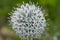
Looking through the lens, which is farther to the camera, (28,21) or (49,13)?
(49,13)

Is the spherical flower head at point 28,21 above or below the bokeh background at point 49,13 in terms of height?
below

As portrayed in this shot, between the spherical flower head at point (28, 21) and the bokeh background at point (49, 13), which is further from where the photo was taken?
the bokeh background at point (49, 13)

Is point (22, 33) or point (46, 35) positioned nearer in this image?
point (22, 33)

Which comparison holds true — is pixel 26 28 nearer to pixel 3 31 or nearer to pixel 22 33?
pixel 22 33

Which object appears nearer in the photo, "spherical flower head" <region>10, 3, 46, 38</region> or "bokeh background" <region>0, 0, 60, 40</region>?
"spherical flower head" <region>10, 3, 46, 38</region>

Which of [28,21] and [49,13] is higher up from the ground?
[49,13]

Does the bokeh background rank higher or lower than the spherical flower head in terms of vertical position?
higher

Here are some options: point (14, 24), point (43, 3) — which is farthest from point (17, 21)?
point (43, 3)

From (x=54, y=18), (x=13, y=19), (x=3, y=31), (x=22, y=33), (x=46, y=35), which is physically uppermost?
(x=3, y=31)
